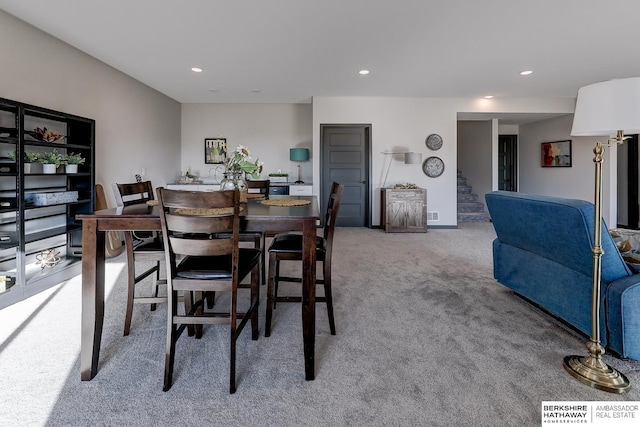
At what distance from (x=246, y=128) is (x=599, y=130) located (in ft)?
19.9

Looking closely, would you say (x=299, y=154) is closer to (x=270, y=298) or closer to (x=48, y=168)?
(x=48, y=168)

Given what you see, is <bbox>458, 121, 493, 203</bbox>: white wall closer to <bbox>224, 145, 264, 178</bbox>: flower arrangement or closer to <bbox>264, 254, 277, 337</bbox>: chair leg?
<bbox>224, 145, 264, 178</bbox>: flower arrangement

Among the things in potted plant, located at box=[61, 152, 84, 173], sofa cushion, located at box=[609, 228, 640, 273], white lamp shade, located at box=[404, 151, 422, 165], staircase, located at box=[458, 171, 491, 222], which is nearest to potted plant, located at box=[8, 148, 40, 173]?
potted plant, located at box=[61, 152, 84, 173]

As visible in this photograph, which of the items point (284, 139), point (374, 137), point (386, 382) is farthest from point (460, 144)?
point (386, 382)

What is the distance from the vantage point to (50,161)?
3127mm

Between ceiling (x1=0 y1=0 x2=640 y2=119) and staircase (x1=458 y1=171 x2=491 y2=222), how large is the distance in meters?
2.97

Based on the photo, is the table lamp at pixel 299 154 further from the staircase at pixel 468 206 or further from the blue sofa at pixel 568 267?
the blue sofa at pixel 568 267

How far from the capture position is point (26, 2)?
2.70 meters

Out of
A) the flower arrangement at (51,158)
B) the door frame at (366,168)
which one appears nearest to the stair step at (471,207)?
the door frame at (366,168)

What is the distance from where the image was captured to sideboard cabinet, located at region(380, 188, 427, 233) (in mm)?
5914

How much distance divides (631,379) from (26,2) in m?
4.84

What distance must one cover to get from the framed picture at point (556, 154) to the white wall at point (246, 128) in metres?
5.16

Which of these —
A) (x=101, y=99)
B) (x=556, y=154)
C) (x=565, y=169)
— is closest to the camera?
(x=101, y=99)

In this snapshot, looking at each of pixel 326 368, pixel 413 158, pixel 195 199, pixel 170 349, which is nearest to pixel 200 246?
pixel 195 199
